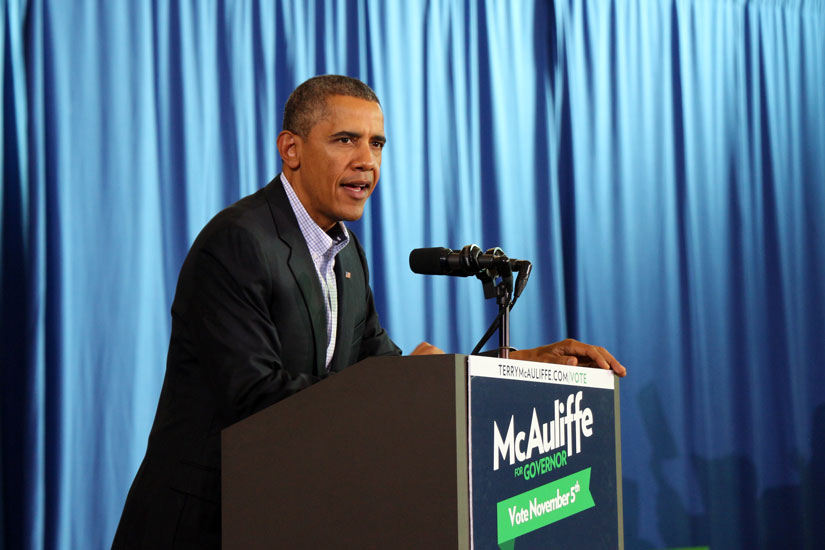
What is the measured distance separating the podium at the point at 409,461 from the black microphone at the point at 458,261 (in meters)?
0.28

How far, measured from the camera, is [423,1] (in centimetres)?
422

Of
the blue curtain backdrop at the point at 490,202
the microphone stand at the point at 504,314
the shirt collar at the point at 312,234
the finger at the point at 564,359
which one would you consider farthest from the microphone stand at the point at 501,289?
the blue curtain backdrop at the point at 490,202

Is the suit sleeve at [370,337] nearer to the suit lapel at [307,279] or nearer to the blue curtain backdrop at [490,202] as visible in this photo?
the suit lapel at [307,279]

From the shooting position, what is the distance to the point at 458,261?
1.74m

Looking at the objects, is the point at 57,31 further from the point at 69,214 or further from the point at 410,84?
the point at 410,84

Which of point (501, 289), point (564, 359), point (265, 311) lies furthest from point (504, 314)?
point (265, 311)

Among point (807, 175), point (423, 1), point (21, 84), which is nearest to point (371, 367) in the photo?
point (21, 84)

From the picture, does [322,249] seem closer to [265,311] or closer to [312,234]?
[312,234]

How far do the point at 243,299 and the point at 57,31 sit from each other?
82.4 inches

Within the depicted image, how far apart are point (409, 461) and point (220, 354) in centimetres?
48

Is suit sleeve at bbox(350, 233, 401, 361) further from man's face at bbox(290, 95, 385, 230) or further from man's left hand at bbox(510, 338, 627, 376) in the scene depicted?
man's left hand at bbox(510, 338, 627, 376)

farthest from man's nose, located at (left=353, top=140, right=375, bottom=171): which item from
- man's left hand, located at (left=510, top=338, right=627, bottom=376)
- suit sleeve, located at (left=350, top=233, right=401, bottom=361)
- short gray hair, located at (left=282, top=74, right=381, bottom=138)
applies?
man's left hand, located at (left=510, top=338, right=627, bottom=376)

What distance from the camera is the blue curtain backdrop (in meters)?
3.21

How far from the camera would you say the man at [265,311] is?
65.2 inches
